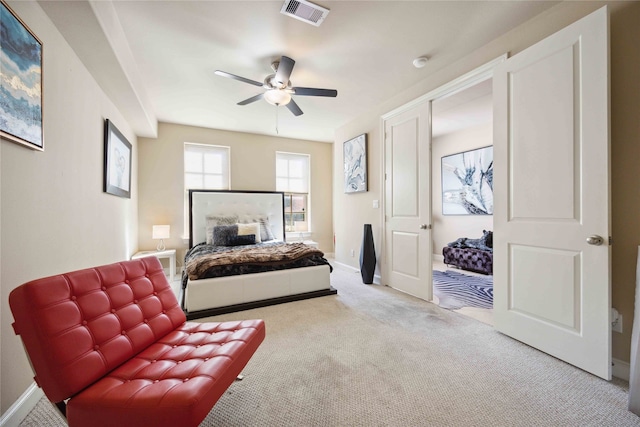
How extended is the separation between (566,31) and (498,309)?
7.13 feet

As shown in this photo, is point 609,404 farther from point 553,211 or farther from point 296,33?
point 296,33

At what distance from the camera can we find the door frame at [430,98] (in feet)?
7.88

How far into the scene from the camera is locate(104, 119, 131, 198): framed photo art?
107 inches

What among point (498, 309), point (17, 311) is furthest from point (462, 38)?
point (17, 311)

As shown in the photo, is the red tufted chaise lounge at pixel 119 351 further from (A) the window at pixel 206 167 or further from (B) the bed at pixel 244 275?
(A) the window at pixel 206 167

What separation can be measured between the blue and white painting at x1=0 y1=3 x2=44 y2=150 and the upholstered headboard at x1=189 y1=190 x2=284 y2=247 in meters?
3.02

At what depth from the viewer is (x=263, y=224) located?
4605 millimetres

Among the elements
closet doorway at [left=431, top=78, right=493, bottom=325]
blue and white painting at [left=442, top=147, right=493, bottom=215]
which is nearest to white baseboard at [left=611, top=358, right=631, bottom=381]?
closet doorway at [left=431, top=78, right=493, bottom=325]

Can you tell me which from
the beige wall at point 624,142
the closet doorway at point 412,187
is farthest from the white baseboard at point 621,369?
the closet doorway at point 412,187

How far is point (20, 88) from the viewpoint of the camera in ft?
4.48

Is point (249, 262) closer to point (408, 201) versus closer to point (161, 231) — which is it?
point (408, 201)

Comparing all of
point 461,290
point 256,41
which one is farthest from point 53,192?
point 461,290

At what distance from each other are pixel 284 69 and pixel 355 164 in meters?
2.11

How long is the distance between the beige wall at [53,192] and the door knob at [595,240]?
3.38 m
